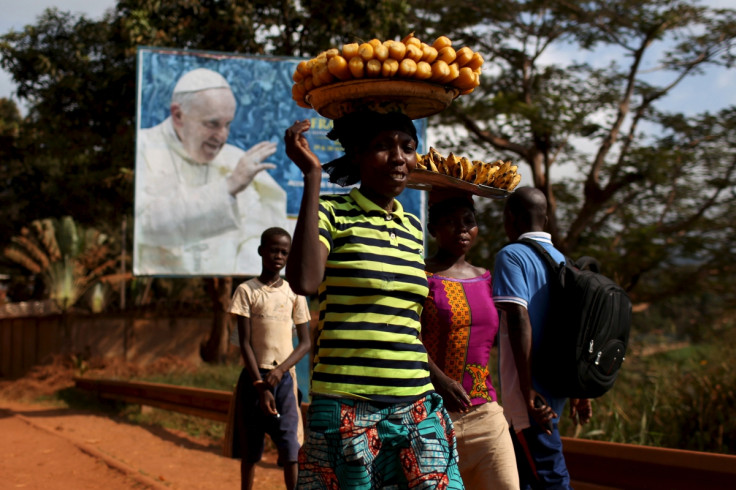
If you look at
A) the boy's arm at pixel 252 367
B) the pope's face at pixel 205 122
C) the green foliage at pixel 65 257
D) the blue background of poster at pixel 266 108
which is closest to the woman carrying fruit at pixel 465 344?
the boy's arm at pixel 252 367

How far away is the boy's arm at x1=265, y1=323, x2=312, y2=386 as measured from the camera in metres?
5.20

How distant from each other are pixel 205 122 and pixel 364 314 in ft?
28.5

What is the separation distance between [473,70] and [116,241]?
2338 cm

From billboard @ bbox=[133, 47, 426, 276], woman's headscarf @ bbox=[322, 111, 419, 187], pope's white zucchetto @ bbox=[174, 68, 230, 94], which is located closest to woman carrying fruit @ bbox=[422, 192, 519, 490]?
woman's headscarf @ bbox=[322, 111, 419, 187]

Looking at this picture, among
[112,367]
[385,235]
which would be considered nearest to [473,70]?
[385,235]

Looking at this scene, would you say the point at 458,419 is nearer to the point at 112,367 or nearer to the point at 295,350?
the point at 295,350

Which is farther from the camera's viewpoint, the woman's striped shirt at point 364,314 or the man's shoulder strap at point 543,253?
the man's shoulder strap at point 543,253

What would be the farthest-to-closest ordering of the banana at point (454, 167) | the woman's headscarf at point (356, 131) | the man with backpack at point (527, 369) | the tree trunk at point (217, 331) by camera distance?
the tree trunk at point (217, 331) → the banana at point (454, 167) → the man with backpack at point (527, 369) → the woman's headscarf at point (356, 131)

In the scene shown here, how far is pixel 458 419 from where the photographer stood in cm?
372

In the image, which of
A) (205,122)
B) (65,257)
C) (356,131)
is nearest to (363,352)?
(356,131)

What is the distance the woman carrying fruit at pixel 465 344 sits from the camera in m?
3.61

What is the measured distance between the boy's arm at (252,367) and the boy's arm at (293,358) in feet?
0.21

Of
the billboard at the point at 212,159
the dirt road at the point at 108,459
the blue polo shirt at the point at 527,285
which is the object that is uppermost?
the billboard at the point at 212,159

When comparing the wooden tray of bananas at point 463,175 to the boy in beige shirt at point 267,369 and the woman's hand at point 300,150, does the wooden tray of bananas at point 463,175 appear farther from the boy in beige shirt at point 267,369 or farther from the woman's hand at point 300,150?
the boy in beige shirt at point 267,369
